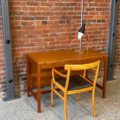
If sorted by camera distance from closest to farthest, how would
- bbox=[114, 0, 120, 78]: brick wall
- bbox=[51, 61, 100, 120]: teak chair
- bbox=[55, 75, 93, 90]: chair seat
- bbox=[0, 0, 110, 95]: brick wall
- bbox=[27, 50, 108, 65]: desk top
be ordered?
1. bbox=[51, 61, 100, 120]: teak chair
2. bbox=[55, 75, 93, 90]: chair seat
3. bbox=[27, 50, 108, 65]: desk top
4. bbox=[0, 0, 110, 95]: brick wall
5. bbox=[114, 0, 120, 78]: brick wall

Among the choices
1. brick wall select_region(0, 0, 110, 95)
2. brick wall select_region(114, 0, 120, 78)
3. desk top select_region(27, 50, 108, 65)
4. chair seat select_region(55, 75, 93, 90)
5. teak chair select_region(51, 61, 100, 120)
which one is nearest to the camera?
teak chair select_region(51, 61, 100, 120)

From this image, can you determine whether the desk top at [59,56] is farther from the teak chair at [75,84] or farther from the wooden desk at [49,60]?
the teak chair at [75,84]

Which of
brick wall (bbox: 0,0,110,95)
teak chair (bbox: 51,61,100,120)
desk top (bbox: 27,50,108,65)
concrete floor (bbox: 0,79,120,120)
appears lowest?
concrete floor (bbox: 0,79,120,120)

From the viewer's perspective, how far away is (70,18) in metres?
3.37

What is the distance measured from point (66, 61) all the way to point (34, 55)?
1.70 feet

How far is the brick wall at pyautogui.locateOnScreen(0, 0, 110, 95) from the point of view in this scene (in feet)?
10.0

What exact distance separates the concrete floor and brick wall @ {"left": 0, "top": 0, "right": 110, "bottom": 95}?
1.11 ft

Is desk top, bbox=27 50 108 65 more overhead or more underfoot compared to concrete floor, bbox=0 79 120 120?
more overhead

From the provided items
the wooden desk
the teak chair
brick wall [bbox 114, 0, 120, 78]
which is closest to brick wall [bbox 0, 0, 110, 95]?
the wooden desk

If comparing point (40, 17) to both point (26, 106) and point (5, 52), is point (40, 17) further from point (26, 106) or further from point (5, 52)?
point (26, 106)

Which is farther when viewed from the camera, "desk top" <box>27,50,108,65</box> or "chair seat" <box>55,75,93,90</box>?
"desk top" <box>27,50,108,65</box>

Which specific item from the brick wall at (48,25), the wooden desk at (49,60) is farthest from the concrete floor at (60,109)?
the brick wall at (48,25)

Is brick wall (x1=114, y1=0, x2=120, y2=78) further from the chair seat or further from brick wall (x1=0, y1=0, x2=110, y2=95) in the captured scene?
the chair seat

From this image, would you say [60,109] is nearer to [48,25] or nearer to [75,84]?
[75,84]
